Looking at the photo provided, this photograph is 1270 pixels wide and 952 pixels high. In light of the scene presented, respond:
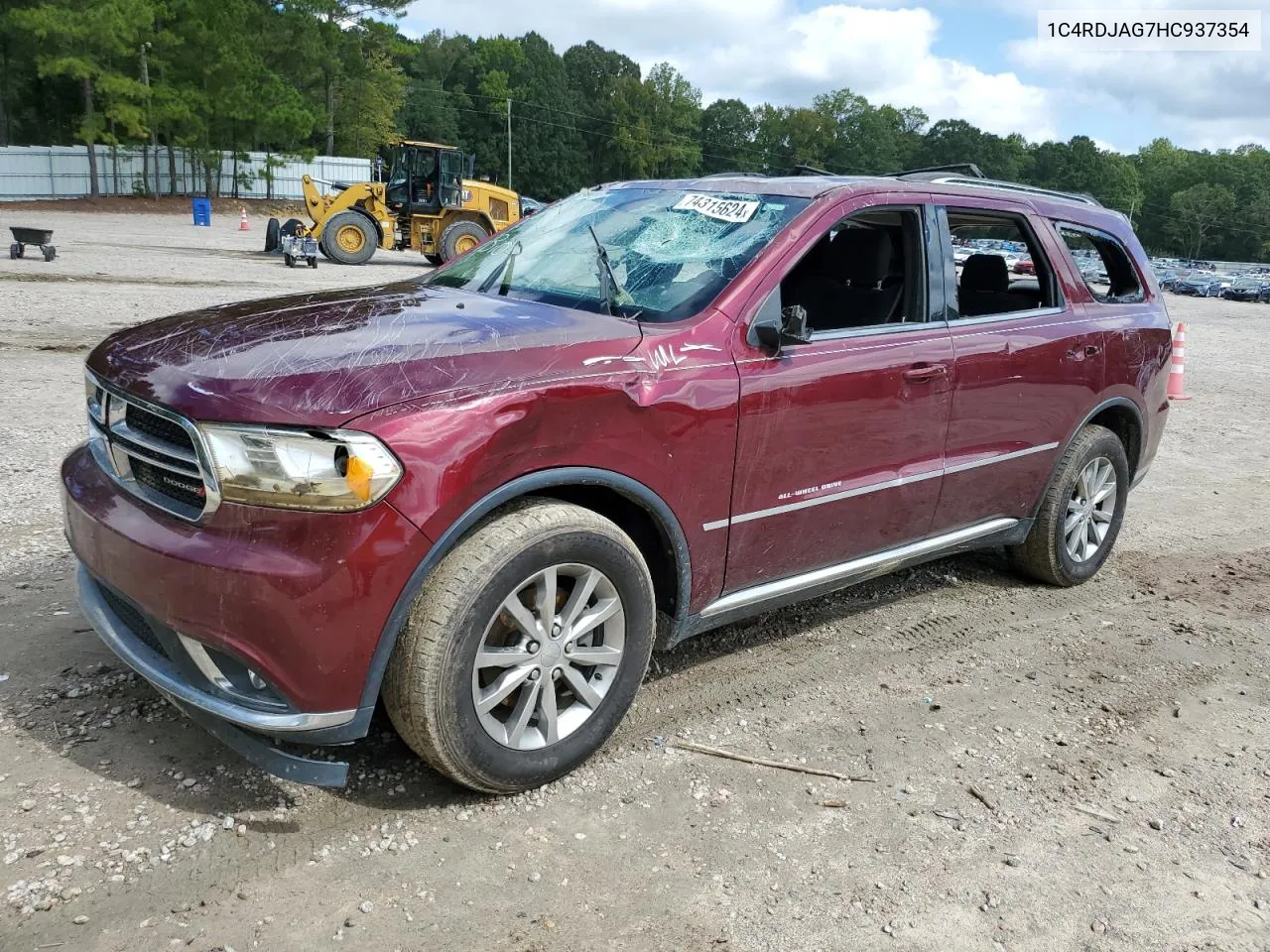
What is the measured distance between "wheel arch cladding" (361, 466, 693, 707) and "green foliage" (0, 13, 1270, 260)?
1.98 metres

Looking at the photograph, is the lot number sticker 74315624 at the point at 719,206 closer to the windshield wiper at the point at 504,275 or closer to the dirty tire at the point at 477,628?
the windshield wiper at the point at 504,275

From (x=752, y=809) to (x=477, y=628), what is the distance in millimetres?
1023

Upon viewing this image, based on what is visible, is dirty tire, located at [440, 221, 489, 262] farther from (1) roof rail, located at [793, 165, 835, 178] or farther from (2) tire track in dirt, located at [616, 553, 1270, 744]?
(2) tire track in dirt, located at [616, 553, 1270, 744]

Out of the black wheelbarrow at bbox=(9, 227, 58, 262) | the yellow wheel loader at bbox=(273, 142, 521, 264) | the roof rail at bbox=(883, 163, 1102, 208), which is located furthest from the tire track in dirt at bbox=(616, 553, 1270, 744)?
the yellow wheel loader at bbox=(273, 142, 521, 264)

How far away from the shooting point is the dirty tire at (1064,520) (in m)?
4.90

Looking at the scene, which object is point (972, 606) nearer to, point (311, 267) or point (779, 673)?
point (779, 673)

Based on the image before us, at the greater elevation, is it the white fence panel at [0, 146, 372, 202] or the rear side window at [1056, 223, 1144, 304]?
the white fence panel at [0, 146, 372, 202]

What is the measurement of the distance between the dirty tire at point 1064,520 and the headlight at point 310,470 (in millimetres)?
3469

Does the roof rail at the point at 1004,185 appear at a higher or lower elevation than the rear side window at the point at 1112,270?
→ higher

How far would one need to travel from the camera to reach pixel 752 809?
3.12 metres

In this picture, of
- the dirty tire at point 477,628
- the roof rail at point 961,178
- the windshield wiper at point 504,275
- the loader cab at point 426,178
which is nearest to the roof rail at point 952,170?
the roof rail at point 961,178

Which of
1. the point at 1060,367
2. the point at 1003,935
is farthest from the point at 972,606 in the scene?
the point at 1003,935

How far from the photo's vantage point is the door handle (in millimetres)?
3930

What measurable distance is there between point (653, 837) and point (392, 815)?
2.46 feet
